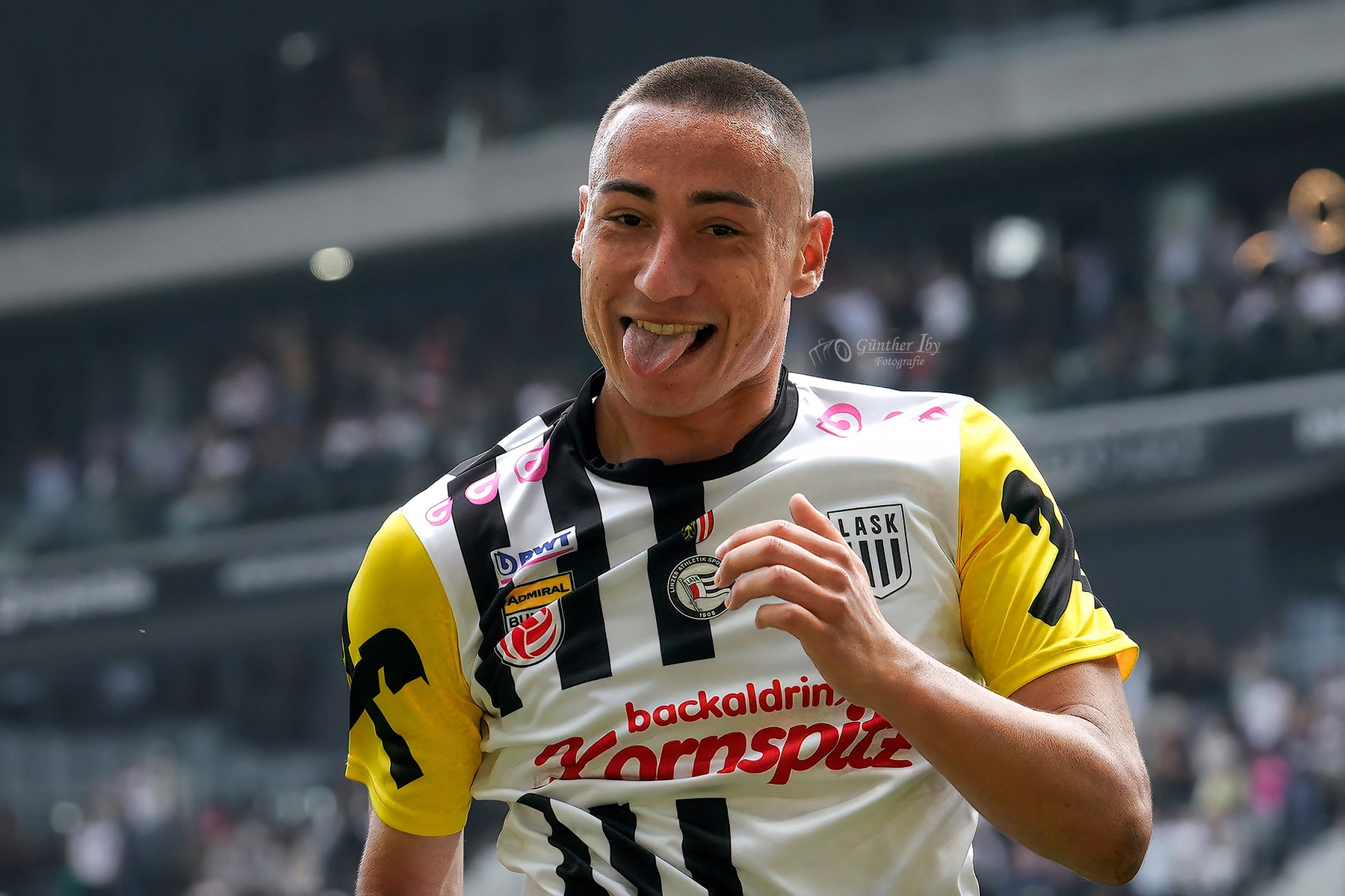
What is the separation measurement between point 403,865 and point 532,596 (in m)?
0.37

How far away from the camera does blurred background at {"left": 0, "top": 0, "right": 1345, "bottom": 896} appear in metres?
11.4

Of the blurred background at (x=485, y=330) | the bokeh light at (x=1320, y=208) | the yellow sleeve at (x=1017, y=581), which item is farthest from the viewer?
the bokeh light at (x=1320, y=208)

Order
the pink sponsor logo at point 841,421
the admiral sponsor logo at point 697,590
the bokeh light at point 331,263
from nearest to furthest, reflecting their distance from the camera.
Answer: the admiral sponsor logo at point 697,590 < the pink sponsor logo at point 841,421 < the bokeh light at point 331,263

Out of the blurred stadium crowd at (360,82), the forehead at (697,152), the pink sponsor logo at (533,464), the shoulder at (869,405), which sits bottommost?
the blurred stadium crowd at (360,82)

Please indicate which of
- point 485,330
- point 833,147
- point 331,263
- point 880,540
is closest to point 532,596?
point 880,540

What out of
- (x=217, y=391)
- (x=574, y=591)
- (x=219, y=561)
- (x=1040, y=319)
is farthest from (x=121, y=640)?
(x=574, y=591)

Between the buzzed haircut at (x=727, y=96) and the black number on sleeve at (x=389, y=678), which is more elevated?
the buzzed haircut at (x=727, y=96)

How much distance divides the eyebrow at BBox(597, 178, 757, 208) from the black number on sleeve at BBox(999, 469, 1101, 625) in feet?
1.42

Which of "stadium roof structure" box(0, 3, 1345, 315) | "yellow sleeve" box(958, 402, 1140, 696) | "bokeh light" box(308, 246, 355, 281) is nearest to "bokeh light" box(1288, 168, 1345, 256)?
"stadium roof structure" box(0, 3, 1345, 315)

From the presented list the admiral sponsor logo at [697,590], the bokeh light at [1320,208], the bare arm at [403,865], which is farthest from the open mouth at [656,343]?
the bokeh light at [1320,208]

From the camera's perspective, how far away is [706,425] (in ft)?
6.13

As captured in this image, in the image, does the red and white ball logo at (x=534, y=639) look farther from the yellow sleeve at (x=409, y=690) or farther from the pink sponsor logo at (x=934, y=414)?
the pink sponsor logo at (x=934, y=414)

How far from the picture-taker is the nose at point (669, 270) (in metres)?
1.67

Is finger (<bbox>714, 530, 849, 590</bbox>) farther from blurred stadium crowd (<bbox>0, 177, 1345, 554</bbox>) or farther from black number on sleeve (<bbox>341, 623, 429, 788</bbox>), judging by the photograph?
blurred stadium crowd (<bbox>0, 177, 1345, 554</bbox>)
